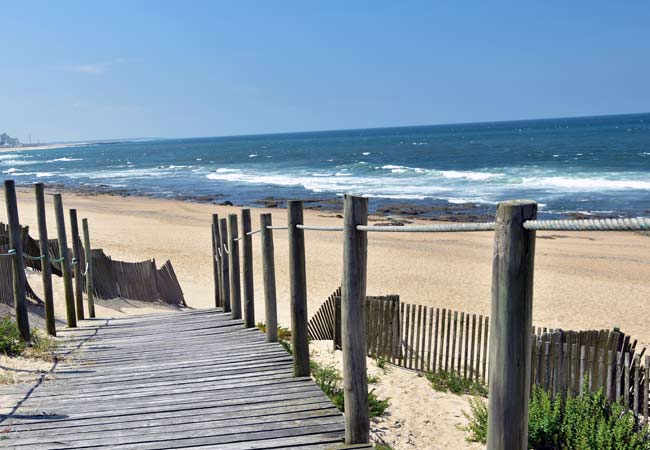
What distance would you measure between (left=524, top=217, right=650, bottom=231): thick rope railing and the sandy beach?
12.9 feet

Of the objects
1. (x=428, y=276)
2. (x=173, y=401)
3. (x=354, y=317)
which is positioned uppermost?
(x=354, y=317)

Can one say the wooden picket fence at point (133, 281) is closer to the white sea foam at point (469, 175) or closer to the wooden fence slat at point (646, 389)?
the wooden fence slat at point (646, 389)

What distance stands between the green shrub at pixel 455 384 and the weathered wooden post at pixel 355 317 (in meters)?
3.57

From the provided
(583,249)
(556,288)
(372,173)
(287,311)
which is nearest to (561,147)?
(372,173)

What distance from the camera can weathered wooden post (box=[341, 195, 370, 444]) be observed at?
4.06 metres

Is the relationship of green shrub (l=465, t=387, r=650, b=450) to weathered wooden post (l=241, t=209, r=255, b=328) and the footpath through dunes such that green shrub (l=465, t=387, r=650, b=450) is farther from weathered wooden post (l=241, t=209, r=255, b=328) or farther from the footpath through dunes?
weathered wooden post (l=241, t=209, r=255, b=328)

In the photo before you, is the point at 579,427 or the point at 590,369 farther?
the point at 590,369

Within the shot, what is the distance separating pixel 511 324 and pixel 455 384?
5.61 meters

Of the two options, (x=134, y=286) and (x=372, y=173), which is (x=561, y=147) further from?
(x=134, y=286)

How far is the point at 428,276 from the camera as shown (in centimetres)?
1825

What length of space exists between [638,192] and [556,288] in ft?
78.8

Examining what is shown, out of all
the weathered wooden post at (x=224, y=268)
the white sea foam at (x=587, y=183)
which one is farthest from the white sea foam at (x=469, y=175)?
the weathered wooden post at (x=224, y=268)

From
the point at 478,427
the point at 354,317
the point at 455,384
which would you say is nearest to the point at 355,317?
the point at 354,317

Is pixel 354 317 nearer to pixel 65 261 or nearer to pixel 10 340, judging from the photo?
pixel 10 340
